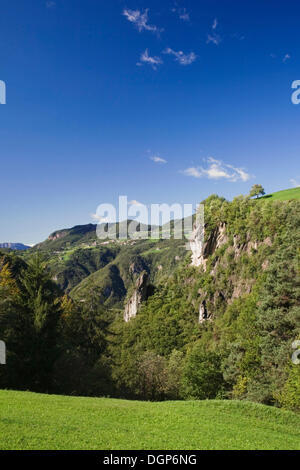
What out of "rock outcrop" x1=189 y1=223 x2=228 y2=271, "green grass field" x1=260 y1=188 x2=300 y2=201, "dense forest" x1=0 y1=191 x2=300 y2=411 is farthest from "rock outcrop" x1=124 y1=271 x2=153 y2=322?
"green grass field" x1=260 y1=188 x2=300 y2=201

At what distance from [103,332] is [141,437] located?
88.6ft

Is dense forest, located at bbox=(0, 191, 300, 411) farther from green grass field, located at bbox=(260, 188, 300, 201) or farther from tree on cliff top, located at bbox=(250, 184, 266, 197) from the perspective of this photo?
tree on cliff top, located at bbox=(250, 184, 266, 197)

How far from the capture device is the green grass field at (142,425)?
10781 mm

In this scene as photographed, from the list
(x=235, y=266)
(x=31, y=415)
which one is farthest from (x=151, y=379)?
(x=235, y=266)

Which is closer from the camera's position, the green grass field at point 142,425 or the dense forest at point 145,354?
the green grass field at point 142,425

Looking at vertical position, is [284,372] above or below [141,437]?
below

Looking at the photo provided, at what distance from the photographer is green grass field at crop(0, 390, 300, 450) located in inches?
424

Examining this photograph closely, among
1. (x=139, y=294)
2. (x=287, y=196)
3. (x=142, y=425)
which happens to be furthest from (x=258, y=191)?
(x=142, y=425)

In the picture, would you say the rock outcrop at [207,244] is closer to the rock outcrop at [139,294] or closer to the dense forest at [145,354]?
the rock outcrop at [139,294]

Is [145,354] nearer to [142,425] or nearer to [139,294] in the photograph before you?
[142,425]

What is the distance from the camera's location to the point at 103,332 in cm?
3766

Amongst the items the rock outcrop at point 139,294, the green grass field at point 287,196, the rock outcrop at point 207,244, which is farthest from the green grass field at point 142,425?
the rock outcrop at point 139,294

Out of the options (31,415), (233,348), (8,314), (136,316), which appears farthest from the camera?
(136,316)
